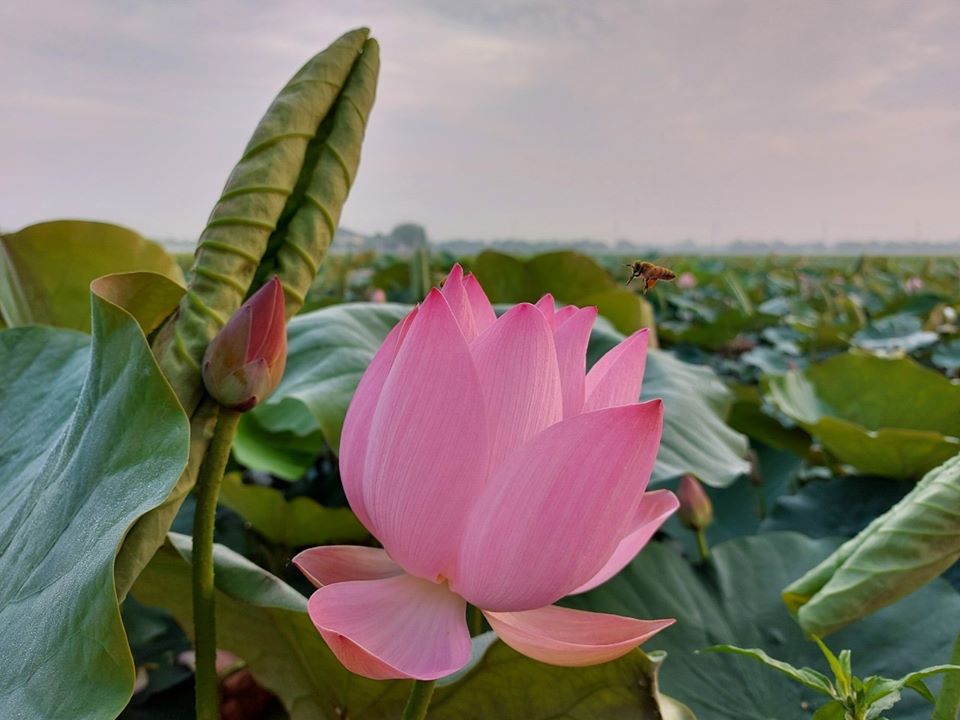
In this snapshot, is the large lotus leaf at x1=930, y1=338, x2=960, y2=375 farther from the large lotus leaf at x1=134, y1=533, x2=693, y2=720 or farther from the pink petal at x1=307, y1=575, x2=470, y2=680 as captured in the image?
the pink petal at x1=307, y1=575, x2=470, y2=680

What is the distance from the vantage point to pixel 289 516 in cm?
84

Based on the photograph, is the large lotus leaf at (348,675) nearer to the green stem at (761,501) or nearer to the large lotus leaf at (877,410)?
the large lotus leaf at (877,410)

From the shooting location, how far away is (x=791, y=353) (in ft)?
7.08

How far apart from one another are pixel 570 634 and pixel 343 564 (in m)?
0.10

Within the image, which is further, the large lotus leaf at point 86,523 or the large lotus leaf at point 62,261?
the large lotus leaf at point 62,261

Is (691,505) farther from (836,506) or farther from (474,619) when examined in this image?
(474,619)

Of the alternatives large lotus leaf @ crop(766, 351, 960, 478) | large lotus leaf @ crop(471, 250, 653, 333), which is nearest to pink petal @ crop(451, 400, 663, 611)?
large lotus leaf @ crop(766, 351, 960, 478)

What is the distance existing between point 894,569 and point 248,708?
421mm

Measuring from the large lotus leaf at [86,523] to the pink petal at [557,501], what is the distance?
0.40 feet

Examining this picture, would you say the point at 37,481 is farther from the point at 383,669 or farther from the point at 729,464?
the point at 729,464

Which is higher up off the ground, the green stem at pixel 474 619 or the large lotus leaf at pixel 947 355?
the green stem at pixel 474 619

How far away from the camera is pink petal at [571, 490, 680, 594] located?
0.36m

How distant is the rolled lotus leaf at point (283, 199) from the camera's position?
1.18 ft

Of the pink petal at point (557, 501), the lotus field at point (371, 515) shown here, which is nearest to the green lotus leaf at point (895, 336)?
the lotus field at point (371, 515)
